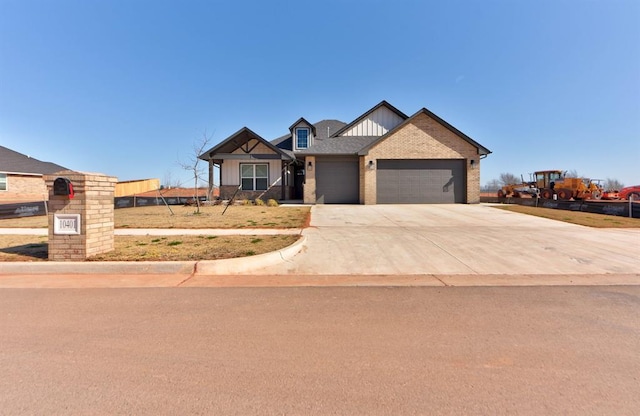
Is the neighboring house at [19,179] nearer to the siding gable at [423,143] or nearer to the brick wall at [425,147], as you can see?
the brick wall at [425,147]

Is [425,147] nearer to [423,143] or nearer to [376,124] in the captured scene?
[423,143]

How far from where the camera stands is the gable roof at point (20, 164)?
94.2ft

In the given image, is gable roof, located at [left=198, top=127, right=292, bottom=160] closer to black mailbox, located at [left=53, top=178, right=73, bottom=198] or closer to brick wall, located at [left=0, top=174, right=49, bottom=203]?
black mailbox, located at [left=53, top=178, right=73, bottom=198]

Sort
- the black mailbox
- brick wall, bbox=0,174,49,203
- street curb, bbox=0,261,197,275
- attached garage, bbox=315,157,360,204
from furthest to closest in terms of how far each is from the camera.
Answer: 1. brick wall, bbox=0,174,49,203
2. attached garage, bbox=315,157,360,204
3. the black mailbox
4. street curb, bbox=0,261,197,275

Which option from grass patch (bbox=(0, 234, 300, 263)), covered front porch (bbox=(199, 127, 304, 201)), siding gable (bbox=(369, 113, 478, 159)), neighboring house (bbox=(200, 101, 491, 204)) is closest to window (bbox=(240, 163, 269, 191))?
covered front porch (bbox=(199, 127, 304, 201))

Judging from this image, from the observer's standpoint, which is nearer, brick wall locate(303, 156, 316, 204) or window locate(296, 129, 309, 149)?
brick wall locate(303, 156, 316, 204)

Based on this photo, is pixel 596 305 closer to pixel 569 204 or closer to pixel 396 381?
pixel 396 381

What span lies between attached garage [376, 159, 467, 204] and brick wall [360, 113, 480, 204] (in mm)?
351

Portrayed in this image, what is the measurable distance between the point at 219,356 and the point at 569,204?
70.2 feet

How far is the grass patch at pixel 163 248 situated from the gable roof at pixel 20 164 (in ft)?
93.6

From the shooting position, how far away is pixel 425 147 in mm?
19656

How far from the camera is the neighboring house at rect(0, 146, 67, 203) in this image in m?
27.7

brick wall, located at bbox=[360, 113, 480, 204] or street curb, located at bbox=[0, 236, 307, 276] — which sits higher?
brick wall, located at bbox=[360, 113, 480, 204]

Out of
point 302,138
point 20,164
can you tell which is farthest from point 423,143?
point 20,164
